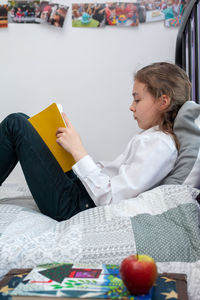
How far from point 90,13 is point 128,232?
173cm

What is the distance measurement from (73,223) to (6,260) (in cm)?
21

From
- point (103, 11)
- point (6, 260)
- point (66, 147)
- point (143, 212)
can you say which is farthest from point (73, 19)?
point (6, 260)

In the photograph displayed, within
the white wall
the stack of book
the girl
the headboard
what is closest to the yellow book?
the girl

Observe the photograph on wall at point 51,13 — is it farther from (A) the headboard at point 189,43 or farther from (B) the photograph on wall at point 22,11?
(A) the headboard at point 189,43

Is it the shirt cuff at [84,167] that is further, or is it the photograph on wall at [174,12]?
the photograph on wall at [174,12]

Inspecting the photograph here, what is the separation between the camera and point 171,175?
1.13m

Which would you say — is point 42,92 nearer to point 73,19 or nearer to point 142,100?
point 73,19

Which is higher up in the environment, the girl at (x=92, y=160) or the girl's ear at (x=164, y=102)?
the girl's ear at (x=164, y=102)

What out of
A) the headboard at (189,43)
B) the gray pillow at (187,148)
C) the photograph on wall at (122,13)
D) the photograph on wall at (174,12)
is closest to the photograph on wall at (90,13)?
the photograph on wall at (122,13)

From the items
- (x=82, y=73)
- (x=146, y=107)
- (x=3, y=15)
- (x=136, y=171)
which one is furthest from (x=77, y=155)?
(x=3, y=15)

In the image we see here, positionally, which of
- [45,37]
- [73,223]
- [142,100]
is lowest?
[73,223]

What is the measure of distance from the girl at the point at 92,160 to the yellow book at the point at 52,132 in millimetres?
22

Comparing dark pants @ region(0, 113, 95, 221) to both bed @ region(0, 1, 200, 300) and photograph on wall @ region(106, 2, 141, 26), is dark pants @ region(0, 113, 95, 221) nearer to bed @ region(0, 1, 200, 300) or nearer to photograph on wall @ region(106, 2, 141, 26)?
bed @ region(0, 1, 200, 300)

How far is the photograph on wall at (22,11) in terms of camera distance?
Result: 7.49ft
